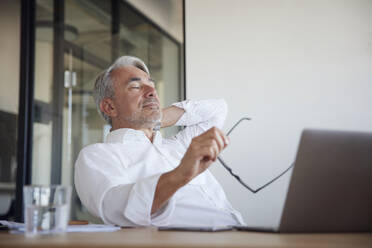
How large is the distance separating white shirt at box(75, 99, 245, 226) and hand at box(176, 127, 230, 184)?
0.11m

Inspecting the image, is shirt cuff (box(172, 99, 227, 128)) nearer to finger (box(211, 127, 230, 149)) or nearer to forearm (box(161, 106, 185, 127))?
forearm (box(161, 106, 185, 127))

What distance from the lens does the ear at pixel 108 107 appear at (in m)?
2.05

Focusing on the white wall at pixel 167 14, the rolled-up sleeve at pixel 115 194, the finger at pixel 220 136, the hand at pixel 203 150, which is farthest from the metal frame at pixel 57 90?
the finger at pixel 220 136

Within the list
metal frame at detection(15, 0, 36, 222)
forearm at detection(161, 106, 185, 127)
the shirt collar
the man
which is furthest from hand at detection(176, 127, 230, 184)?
metal frame at detection(15, 0, 36, 222)

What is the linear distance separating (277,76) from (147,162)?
0.96 metres

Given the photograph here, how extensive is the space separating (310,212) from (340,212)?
0.07 meters

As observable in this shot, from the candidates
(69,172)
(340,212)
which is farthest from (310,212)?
(69,172)

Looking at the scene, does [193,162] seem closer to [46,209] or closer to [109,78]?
[46,209]

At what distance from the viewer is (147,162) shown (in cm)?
168

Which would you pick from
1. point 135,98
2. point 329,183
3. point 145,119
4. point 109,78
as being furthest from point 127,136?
point 329,183

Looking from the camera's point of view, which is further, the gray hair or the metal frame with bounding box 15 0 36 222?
the metal frame with bounding box 15 0 36 222

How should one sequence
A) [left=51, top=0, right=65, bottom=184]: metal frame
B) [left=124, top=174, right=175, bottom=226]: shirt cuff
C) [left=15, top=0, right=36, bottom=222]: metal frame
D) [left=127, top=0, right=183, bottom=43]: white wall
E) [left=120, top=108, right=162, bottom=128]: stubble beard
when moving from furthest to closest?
1. [left=51, top=0, right=65, bottom=184]: metal frame
2. [left=15, top=0, right=36, bottom=222]: metal frame
3. [left=127, top=0, right=183, bottom=43]: white wall
4. [left=120, top=108, right=162, bottom=128]: stubble beard
5. [left=124, top=174, right=175, bottom=226]: shirt cuff

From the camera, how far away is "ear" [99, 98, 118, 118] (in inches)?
80.8

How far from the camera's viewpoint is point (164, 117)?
2059 mm
